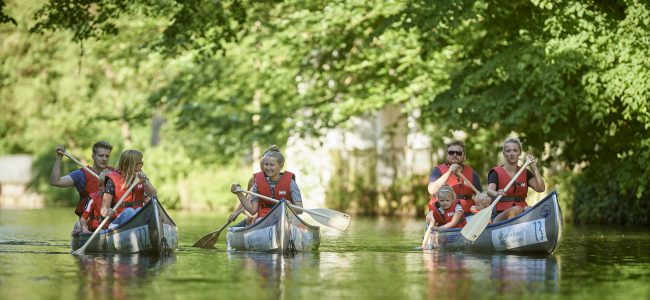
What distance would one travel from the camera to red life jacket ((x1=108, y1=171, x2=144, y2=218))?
17222 millimetres

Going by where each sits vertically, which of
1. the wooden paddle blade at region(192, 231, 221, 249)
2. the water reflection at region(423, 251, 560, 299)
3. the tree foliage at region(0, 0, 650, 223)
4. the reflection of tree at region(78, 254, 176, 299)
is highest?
the tree foliage at region(0, 0, 650, 223)

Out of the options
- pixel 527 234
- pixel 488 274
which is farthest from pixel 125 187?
pixel 488 274

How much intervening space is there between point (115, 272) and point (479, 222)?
5257 mm

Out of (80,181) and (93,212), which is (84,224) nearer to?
(93,212)

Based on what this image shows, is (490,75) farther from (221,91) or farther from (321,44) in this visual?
(221,91)

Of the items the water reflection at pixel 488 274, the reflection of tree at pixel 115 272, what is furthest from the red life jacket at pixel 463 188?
the reflection of tree at pixel 115 272

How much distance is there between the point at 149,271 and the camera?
1377 centimetres

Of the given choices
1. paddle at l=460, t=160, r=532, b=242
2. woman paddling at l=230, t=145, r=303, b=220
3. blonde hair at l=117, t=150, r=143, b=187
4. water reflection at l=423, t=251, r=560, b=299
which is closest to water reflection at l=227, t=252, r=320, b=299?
woman paddling at l=230, t=145, r=303, b=220

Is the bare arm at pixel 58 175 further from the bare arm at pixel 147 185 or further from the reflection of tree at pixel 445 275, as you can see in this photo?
the reflection of tree at pixel 445 275

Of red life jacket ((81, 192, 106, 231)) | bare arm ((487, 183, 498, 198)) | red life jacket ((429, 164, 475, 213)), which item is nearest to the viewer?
bare arm ((487, 183, 498, 198))

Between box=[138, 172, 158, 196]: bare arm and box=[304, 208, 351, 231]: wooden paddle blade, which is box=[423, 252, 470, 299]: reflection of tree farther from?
box=[138, 172, 158, 196]: bare arm

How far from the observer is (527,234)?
1717 centimetres

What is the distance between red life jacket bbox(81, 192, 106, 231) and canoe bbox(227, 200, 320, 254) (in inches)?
68.0

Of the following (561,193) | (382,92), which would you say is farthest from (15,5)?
(561,193)
